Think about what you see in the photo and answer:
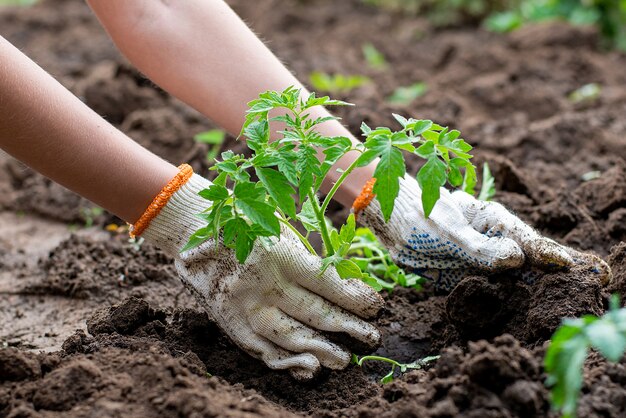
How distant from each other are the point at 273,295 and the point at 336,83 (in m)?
2.82

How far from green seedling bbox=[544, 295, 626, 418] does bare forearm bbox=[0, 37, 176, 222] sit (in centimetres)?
118

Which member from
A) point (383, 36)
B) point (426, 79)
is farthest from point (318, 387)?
point (383, 36)

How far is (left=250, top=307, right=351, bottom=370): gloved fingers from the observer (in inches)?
90.7

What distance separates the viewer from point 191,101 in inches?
107

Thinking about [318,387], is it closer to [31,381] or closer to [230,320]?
[230,320]

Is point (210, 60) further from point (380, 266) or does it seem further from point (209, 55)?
point (380, 266)

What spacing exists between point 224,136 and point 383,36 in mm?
2699

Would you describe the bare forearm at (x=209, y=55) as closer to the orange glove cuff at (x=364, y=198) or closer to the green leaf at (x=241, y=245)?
the orange glove cuff at (x=364, y=198)

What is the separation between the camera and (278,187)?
2.05 metres

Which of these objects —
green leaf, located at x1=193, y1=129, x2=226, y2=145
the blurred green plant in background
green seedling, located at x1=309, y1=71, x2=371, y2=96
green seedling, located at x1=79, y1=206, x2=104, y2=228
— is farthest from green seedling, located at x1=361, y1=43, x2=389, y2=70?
green seedling, located at x1=79, y1=206, x2=104, y2=228

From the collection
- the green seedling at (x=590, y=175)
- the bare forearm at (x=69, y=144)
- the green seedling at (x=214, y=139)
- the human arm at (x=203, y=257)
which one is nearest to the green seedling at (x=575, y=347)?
the human arm at (x=203, y=257)

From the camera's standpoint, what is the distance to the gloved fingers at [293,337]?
2.30 m

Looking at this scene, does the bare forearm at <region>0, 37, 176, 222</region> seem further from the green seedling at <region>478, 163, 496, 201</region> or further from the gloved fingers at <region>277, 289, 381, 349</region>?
the green seedling at <region>478, 163, 496, 201</region>

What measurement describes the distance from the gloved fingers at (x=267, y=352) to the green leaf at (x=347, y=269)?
242mm
